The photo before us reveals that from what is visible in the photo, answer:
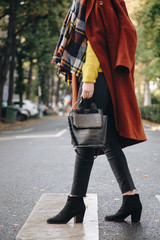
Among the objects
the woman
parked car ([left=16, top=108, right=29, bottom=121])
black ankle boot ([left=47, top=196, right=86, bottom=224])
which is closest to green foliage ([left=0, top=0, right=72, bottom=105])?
parked car ([left=16, top=108, right=29, bottom=121])

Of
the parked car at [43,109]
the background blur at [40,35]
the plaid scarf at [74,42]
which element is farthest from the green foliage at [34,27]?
the plaid scarf at [74,42]

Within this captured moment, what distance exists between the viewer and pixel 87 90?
3045 millimetres

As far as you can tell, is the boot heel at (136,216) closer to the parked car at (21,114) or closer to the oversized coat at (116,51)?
the oversized coat at (116,51)

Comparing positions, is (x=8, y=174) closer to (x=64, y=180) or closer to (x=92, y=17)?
(x=64, y=180)

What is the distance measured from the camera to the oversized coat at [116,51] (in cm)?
313

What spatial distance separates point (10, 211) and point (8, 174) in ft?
7.39

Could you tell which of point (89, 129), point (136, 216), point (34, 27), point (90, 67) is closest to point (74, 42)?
point (90, 67)

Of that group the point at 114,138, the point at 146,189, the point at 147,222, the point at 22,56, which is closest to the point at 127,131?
the point at 114,138

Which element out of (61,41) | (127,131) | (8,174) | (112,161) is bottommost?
(8,174)

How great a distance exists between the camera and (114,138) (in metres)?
3.29

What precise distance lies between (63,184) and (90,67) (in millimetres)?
2504

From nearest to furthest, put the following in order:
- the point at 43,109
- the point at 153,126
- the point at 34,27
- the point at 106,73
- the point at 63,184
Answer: the point at 106,73 < the point at 63,184 < the point at 153,126 < the point at 34,27 < the point at 43,109

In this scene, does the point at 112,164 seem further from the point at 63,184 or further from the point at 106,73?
the point at 63,184

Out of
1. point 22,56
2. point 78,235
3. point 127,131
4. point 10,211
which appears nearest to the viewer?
point 78,235
